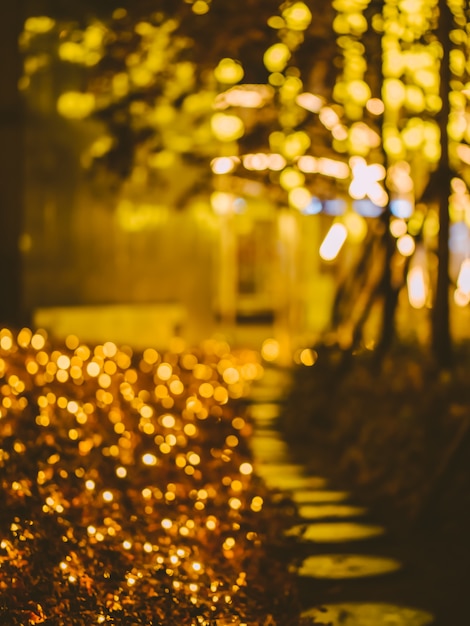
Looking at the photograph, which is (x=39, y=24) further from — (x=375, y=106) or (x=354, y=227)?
(x=354, y=227)

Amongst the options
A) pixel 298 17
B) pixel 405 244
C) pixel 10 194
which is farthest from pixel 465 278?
pixel 298 17

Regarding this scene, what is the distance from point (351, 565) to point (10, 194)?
27.8 feet

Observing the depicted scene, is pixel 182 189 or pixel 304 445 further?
pixel 182 189

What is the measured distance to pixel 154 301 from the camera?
17.0m

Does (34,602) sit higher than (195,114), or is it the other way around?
(195,114)

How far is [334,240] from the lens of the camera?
640 inches

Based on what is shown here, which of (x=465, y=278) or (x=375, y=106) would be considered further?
(x=465, y=278)

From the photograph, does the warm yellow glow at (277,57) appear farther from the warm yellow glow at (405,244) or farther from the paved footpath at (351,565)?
the paved footpath at (351,565)

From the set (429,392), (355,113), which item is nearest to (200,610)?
(429,392)

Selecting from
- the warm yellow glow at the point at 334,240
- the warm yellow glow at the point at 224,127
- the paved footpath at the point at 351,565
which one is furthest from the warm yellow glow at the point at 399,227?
the warm yellow glow at the point at 224,127

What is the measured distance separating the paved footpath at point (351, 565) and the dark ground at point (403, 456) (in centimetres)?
2

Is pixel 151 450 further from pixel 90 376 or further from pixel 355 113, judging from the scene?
pixel 355 113

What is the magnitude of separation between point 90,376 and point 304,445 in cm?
250

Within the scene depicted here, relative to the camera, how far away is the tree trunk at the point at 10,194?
565 inches
